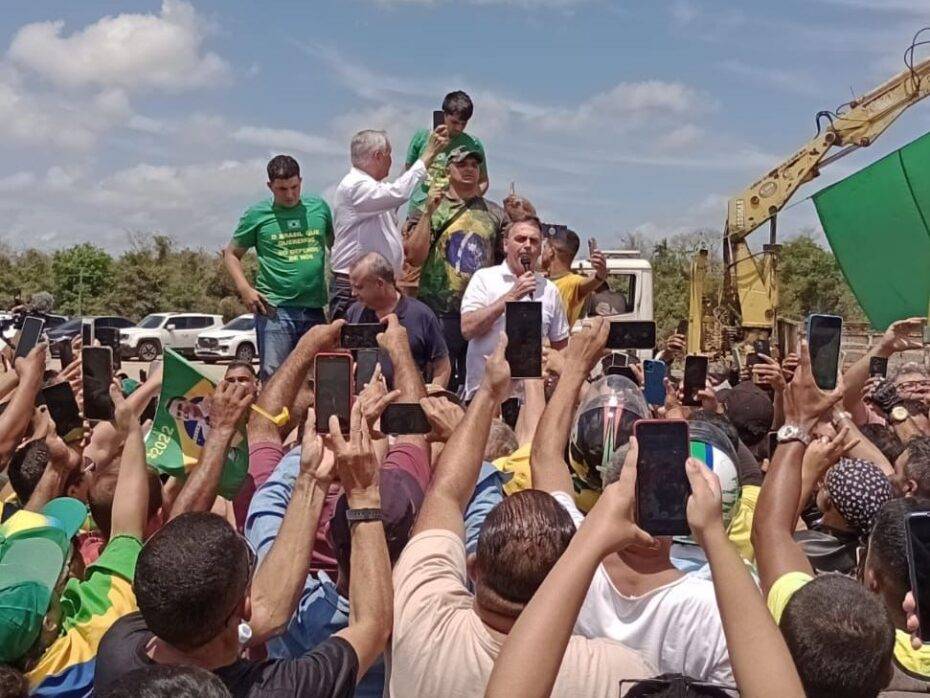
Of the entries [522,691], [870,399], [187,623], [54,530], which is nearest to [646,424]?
[522,691]

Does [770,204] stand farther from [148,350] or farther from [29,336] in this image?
[148,350]

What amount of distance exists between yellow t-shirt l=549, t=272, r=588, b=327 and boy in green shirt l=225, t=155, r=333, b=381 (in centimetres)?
161

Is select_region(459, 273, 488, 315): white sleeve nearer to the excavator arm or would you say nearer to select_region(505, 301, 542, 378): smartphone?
select_region(505, 301, 542, 378): smartphone

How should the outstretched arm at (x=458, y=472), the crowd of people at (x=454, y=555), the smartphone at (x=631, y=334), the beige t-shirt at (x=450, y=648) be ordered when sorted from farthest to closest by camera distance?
the smartphone at (x=631, y=334)
the outstretched arm at (x=458, y=472)
the beige t-shirt at (x=450, y=648)
the crowd of people at (x=454, y=555)

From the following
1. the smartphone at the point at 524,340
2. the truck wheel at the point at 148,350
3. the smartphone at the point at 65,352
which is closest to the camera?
the smartphone at the point at 524,340

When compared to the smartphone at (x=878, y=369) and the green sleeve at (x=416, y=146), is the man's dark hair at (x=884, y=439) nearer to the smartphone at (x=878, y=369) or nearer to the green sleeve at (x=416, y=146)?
the smartphone at (x=878, y=369)

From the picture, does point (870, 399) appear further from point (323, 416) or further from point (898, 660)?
point (323, 416)

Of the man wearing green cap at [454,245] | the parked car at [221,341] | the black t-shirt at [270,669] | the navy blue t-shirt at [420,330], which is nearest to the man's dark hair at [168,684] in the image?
the black t-shirt at [270,669]

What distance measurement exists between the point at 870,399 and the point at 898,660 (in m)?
3.85

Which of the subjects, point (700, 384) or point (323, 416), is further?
point (700, 384)

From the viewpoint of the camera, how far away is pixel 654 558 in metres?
2.67

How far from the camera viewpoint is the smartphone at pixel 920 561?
2170 mm

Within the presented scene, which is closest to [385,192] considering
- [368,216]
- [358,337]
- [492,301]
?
[368,216]

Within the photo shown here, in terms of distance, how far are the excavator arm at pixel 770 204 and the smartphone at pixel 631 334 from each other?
51.1ft
